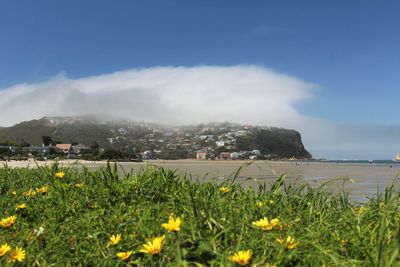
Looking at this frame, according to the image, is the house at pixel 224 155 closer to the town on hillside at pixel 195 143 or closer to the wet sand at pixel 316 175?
the town on hillside at pixel 195 143

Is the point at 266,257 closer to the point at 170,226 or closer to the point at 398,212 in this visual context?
the point at 170,226

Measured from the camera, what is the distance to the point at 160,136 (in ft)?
482

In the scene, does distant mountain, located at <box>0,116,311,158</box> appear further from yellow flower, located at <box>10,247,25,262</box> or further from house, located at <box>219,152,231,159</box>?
yellow flower, located at <box>10,247,25,262</box>

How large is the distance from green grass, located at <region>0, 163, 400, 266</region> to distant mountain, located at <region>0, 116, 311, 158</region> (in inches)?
→ 4248

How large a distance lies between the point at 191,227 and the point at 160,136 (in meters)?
145

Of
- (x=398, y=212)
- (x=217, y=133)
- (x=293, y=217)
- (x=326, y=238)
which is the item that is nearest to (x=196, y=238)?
(x=326, y=238)

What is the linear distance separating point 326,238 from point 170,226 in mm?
1160

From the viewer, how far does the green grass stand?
237cm

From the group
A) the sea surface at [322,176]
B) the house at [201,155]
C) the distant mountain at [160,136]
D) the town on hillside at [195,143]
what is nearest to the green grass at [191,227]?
the sea surface at [322,176]

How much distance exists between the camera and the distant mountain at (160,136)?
127 metres

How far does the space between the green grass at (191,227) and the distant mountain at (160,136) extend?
10789 cm

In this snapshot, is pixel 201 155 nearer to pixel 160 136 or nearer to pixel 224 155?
pixel 224 155

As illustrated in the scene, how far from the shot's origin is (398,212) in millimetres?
3656

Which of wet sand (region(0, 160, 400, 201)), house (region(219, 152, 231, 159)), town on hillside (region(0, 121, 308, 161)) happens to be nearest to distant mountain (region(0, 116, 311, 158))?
town on hillside (region(0, 121, 308, 161))
